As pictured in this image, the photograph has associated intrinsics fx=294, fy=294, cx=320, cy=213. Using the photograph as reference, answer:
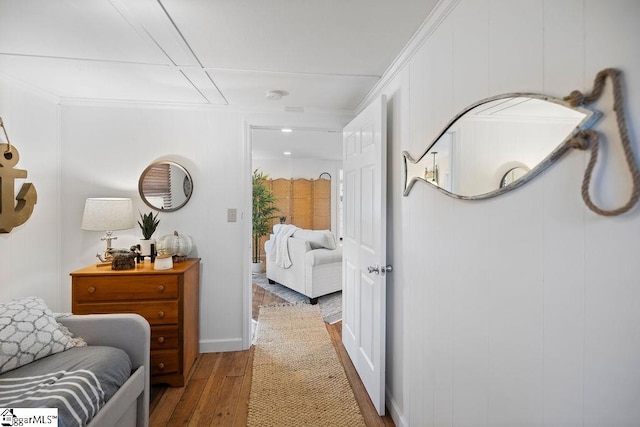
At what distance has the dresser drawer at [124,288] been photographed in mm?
2088

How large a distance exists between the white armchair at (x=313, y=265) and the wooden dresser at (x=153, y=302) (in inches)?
73.8

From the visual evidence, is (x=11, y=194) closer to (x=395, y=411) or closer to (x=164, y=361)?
(x=164, y=361)

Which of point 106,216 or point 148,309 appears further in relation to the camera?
point 106,216

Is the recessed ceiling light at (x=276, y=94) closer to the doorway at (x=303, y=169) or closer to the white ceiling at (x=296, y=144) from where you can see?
the white ceiling at (x=296, y=144)

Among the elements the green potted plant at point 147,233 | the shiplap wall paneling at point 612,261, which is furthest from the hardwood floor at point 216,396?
the shiplap wall paneling at point 612,261

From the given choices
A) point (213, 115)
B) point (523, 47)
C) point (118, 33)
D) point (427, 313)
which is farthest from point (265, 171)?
point (523, 47)

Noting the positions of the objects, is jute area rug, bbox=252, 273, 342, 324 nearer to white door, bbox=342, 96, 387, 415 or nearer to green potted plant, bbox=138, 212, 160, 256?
white door, bbox=342, 96, 387, 415

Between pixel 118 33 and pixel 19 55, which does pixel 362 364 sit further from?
pixel 19 55

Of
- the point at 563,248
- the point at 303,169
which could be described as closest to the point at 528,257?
the point at 563,248

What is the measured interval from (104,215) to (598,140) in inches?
111


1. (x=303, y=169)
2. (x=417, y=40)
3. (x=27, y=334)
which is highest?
(x=303, y=169)

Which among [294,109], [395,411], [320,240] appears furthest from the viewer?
[320,240]

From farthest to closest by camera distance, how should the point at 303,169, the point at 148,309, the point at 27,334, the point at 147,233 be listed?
the point at 303,169
the point at 147,233
the point at 148,309
the point at 27,334

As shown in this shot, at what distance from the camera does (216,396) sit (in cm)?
208
